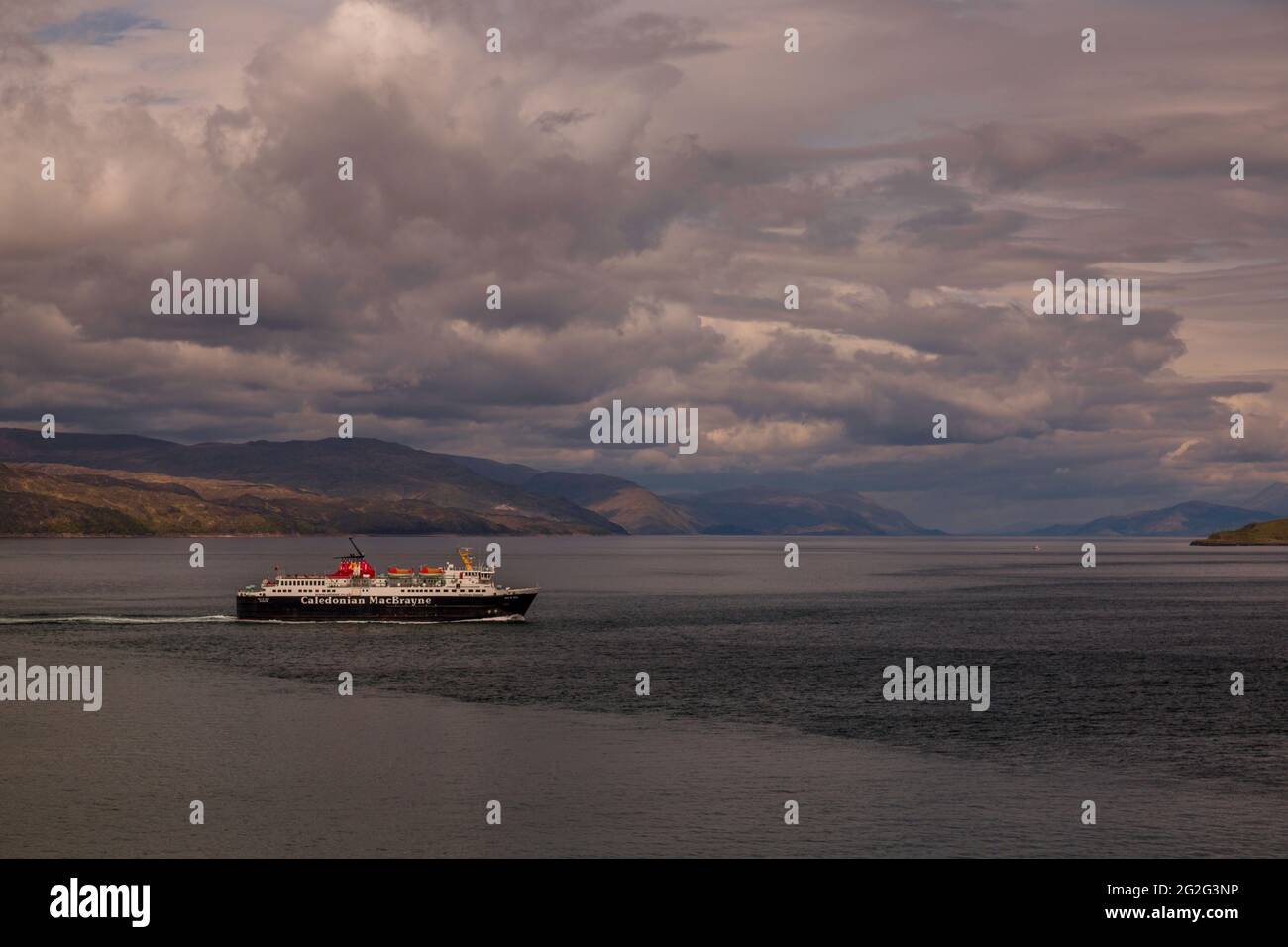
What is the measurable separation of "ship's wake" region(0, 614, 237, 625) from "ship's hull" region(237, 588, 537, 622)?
590cm

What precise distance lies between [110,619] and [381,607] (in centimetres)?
4100

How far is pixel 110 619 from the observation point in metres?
178

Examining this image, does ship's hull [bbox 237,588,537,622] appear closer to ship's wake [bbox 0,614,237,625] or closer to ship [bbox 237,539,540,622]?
ship [bbox 237,539,540,622]

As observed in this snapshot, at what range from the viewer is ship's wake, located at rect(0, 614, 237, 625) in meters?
175

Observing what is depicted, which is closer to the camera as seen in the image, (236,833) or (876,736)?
(236,833)

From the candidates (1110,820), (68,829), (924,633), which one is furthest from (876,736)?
(924,633)

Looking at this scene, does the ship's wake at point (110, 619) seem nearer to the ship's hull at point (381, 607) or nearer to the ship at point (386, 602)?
the ship's hull at point (381, 607)

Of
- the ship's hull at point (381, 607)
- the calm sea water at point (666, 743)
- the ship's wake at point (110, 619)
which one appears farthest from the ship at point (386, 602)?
the calm sea water at point (666, 743)

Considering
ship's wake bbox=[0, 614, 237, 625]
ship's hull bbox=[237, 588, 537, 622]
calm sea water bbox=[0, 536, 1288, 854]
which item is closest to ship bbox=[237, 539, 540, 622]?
ship's hull bbox=[237, 588, 537, 622]

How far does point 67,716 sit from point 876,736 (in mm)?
65325
